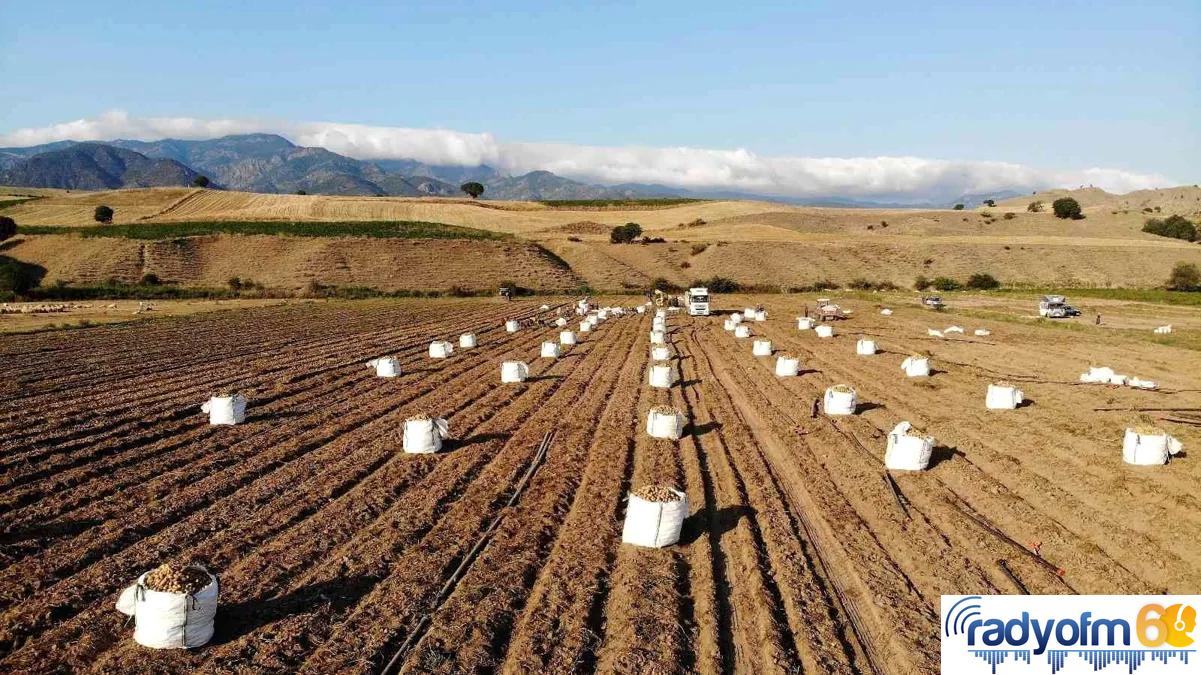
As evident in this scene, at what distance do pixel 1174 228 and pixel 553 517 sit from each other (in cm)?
11332

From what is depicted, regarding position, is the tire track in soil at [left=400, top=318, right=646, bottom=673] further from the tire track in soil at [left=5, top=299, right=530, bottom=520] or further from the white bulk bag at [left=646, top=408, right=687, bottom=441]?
the tire track in soil at [left=5, top=299, right=530, bottom=520]

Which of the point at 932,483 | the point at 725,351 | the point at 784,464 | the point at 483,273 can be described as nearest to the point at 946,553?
the point at 932,483

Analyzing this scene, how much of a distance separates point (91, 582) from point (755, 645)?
712 cm

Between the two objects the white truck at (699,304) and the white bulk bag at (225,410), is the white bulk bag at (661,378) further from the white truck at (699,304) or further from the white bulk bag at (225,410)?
the white truck at (699,304)

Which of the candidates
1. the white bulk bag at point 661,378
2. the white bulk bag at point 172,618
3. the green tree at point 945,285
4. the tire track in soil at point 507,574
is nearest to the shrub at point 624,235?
the green tree at point 945,285

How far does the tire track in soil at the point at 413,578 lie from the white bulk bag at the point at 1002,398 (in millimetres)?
10998

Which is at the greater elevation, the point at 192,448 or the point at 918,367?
the point at 918,367

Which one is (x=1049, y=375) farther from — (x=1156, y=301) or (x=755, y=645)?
(x=1156, y=301)

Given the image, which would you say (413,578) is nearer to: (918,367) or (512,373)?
(512,373)

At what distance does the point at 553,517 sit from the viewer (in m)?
10.6

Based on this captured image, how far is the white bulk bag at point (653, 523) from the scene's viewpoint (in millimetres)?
9461

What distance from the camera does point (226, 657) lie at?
270 inches

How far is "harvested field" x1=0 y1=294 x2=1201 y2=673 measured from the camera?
726cm

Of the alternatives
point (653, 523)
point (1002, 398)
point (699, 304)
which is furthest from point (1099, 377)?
point (699, 304)
